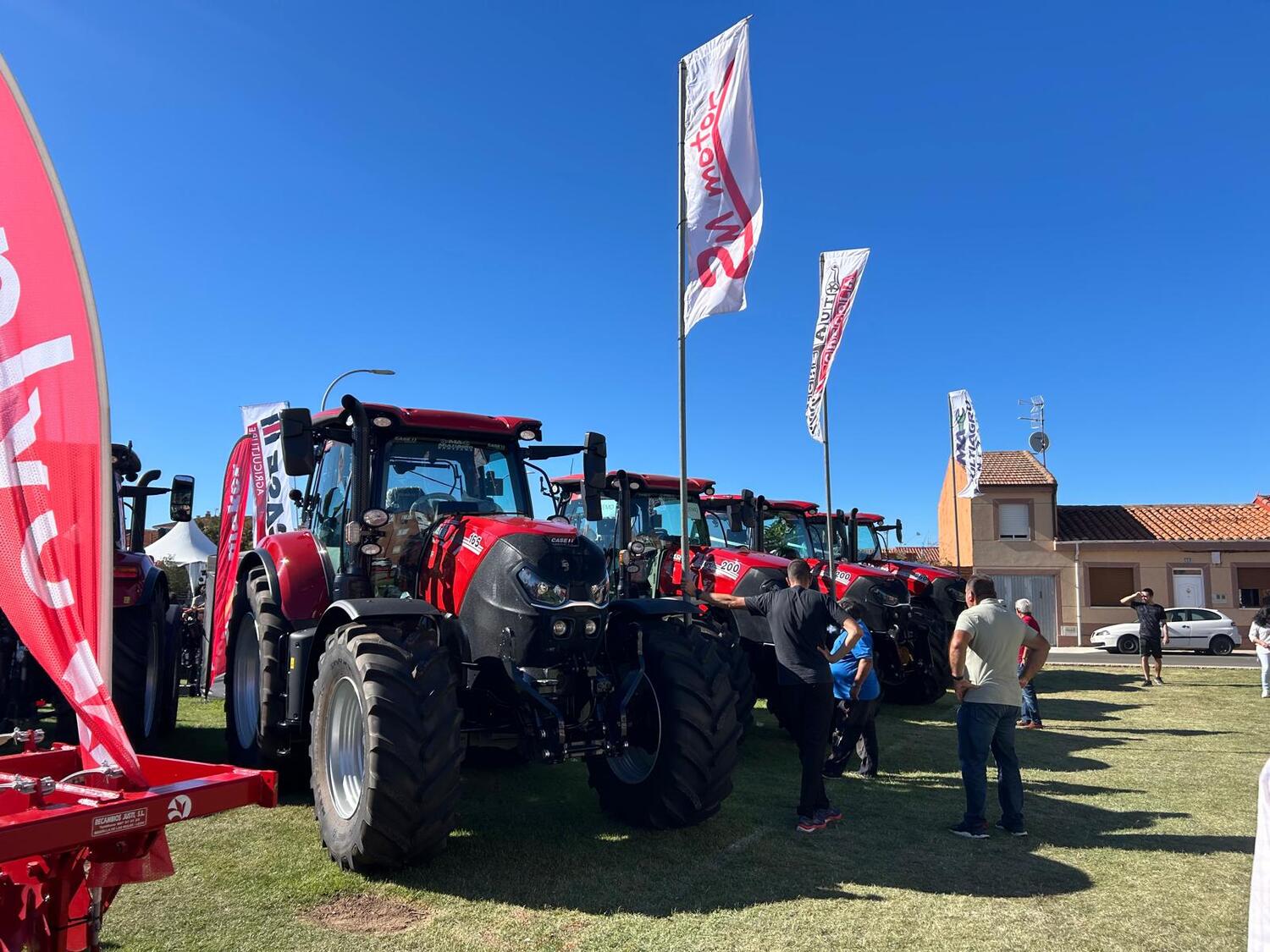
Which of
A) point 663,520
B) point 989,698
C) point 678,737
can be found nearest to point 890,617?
point 663,520

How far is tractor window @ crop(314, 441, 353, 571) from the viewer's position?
6211 mm

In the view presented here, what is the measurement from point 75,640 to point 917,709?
10.6 metres

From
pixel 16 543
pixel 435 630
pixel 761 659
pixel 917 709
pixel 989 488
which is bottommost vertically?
pixel 917 709

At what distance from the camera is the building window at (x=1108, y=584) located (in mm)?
28469

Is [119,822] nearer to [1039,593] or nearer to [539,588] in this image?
[539,588]

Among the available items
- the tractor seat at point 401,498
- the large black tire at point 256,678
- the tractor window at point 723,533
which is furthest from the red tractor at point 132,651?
the tractor window at point 723,533

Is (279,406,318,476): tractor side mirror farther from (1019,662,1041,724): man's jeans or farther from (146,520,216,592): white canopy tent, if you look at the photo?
(146,520,216,592): white canopy tent

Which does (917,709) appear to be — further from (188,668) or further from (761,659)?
(188,668)

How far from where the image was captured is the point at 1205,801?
662 centimetres

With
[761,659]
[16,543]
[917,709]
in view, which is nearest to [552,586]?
[16,543]

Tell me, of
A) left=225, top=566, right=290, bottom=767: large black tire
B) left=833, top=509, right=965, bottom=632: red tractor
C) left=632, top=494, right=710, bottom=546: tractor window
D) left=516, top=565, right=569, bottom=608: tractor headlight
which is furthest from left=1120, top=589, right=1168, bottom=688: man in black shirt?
left=225, top=566, right=290, bottom=767: large black tire

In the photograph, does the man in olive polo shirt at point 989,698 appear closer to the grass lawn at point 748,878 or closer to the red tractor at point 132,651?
the grass lawn at point 748,878

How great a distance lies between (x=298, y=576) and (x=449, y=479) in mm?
1208

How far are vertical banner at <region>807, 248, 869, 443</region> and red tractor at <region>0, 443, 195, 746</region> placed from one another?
798 cm
